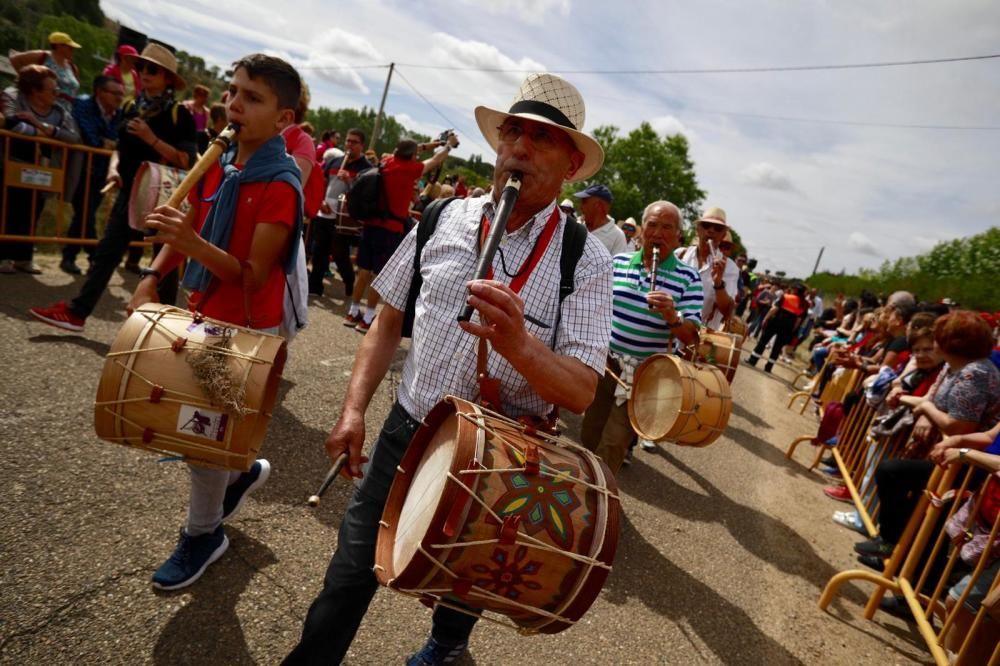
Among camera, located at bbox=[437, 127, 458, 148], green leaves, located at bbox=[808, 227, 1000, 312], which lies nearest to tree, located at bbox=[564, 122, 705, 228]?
green leaves, located at bbox=[808, 227, 1000, 312]

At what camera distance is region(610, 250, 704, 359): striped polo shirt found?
3.95 m

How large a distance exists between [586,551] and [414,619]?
4.94 feet

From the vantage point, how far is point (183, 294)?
6.25m

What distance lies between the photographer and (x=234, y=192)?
2.31 meters

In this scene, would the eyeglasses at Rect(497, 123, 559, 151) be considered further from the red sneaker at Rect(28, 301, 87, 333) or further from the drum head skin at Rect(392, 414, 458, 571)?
the red sneaker at Rect(28, 301, 87, 333)

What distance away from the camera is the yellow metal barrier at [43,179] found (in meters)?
5.59

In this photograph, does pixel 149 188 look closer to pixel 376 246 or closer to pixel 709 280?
pixel 376 246

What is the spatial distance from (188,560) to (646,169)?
59047 millimetres

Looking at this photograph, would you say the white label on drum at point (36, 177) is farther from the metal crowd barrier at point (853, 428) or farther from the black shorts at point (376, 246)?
the metal crowd barrier at point (853, 428)

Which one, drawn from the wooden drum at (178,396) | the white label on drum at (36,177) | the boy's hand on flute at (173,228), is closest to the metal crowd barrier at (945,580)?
the wooden drum at (178,396)

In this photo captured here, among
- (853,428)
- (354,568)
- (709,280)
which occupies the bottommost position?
(354,568)

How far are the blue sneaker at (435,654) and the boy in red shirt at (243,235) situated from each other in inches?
40.7

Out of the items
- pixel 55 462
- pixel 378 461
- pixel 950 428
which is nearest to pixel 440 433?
pixel 378 461

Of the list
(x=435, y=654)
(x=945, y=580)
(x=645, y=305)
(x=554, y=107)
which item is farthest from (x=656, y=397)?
(x=554, y=107)
